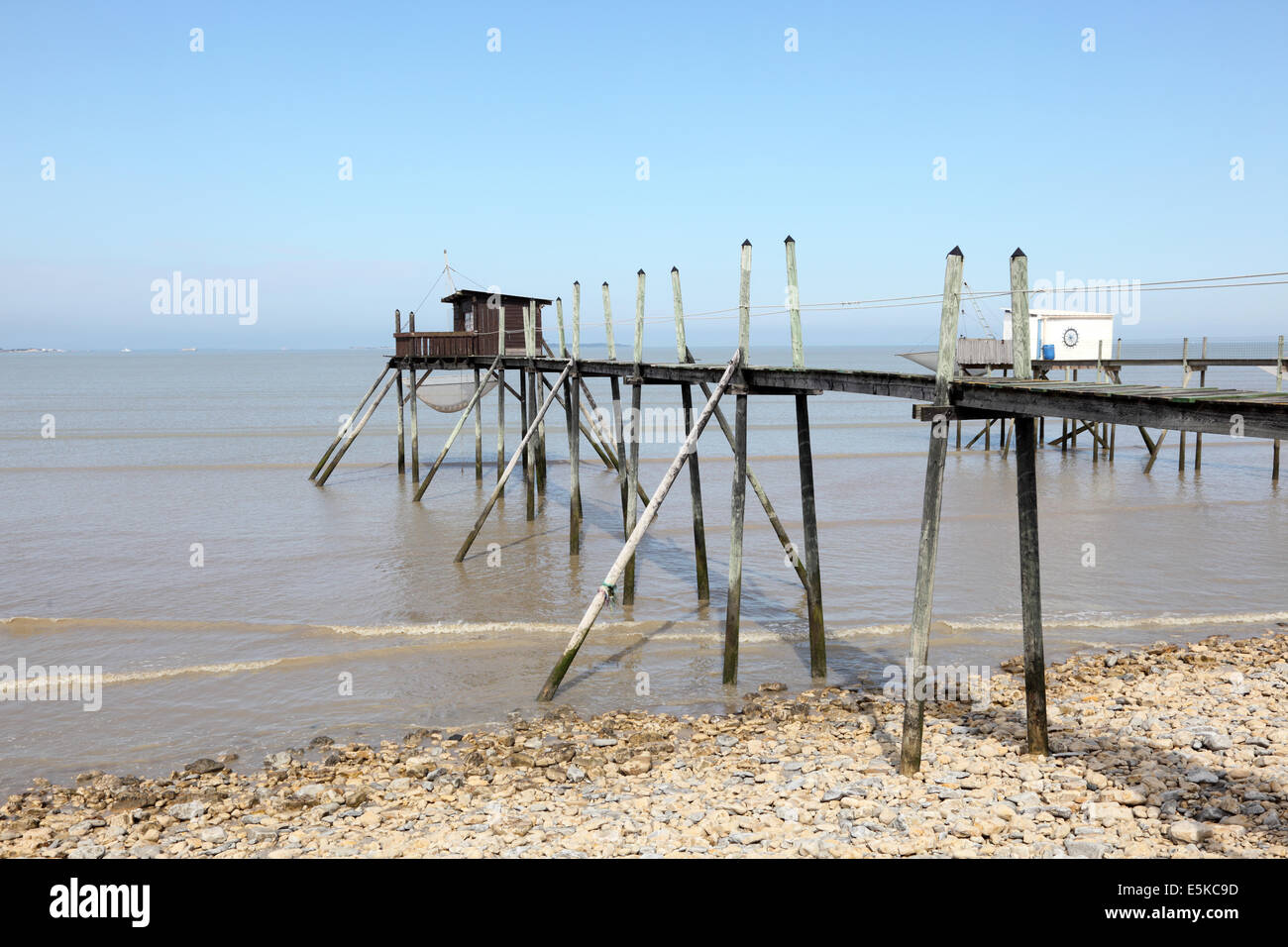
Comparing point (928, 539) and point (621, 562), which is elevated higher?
point (928, 539)

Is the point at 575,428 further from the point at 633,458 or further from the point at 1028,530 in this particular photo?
the point at 1028,530

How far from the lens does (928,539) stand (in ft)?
24.3

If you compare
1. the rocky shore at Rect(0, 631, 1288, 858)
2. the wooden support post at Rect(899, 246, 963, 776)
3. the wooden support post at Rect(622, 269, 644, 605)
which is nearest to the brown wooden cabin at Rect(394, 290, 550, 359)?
the wooden support post at Rect(622, 269, 644, 605)

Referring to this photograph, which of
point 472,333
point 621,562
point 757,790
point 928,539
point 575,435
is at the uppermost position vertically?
point 472,333

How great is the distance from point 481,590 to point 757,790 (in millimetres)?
8619

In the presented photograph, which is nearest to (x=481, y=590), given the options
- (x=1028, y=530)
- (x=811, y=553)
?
(x=811, y=553)

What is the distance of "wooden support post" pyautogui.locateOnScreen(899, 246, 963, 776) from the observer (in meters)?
7.19

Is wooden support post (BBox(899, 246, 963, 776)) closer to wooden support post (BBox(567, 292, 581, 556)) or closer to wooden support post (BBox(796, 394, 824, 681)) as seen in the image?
wooden support post (BBox(796, 394, 824, 681))

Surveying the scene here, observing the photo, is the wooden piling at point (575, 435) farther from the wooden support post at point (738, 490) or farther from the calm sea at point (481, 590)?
the wooden support post at point (738, 490)

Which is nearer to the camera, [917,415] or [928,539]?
[928,539]

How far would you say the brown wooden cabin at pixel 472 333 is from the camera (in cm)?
2630

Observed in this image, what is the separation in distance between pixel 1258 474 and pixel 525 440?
23.4 meters

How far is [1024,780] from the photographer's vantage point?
284 inches
